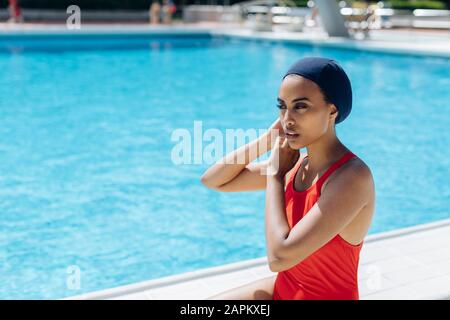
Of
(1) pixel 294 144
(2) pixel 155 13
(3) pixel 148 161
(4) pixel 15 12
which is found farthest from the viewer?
(2) pixel 155 13

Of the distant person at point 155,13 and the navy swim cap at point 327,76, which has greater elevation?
the distant person at point 155,13

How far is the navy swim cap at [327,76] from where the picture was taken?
5.85 feet

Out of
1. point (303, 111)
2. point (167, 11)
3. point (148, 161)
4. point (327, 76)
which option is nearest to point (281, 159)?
point (303, 111)

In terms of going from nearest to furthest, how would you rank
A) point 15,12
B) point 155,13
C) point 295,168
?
point 295,168 < point 15,12 < point 155,13

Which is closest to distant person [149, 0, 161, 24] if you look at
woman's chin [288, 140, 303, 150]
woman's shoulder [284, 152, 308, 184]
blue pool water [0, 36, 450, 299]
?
blue pool water [0, 36, 450, 299]

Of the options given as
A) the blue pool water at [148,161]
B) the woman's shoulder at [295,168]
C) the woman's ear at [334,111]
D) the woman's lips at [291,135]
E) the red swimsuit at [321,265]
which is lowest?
the blue pool water at [148,161]

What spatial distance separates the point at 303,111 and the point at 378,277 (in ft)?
6.08

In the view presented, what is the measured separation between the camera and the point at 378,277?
3.39 m

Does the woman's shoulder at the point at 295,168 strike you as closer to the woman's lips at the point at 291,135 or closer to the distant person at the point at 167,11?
the woman's lips at the point at 291,135

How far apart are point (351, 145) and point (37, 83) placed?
6848mm

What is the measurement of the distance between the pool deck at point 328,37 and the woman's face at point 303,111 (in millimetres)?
13588

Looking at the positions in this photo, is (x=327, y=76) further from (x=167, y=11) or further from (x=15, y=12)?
(x=167, y=11)

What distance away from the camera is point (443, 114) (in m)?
9.77

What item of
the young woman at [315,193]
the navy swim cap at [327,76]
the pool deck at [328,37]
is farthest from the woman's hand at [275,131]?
the pool deck at [328,37]
